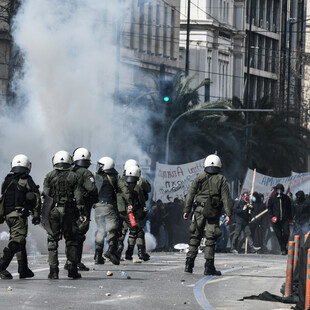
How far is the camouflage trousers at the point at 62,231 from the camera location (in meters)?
15.2

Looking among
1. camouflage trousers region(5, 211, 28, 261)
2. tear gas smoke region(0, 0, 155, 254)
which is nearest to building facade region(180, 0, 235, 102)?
tear gas smoke region(0, 0, 155, 254)

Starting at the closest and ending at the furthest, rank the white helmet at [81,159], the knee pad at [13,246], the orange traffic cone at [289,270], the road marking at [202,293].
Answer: the road marking at [202,293] → the orange traffic cone at [289,270] → the knee pad at [13,246] → the white helmet at [81,159]

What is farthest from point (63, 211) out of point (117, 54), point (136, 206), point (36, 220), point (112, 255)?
point (117, 54)

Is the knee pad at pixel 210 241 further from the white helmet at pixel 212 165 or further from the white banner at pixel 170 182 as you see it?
the white banner at pixel 170 182

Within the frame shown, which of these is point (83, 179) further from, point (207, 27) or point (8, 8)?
point (207, 27)

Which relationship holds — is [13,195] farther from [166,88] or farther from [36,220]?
[166,88]

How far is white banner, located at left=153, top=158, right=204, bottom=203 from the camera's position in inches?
1147

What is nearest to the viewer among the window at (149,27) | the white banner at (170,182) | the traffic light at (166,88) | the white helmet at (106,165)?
the white helmet at (106,165)

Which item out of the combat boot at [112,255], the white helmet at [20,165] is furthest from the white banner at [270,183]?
the white helmet at [20,165]

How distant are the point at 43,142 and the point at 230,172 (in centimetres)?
2117

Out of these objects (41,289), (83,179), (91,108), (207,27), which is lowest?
(41,289)

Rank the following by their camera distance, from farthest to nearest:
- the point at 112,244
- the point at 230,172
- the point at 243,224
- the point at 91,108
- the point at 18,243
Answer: the point at 230,172 < the point at 91,108 < the point at 243,224 < the point at 112,244 < the point at 18,243

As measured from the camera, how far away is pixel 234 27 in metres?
76.5

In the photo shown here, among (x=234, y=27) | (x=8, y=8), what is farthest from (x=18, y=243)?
(x=234, y=27)
